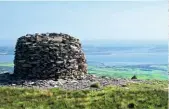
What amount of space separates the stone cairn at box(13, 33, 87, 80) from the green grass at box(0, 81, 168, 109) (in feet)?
17.9

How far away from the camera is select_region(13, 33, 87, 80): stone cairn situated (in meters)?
40.9

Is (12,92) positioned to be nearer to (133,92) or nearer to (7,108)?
(7,108)

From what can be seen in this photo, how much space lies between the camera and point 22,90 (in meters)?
35.2

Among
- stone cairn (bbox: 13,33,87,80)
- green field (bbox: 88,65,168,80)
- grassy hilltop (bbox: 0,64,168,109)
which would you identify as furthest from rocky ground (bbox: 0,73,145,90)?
green field (bbox: 88,65,168,80)

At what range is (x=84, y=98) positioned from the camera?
108 ft

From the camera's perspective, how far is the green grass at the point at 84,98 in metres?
31.3

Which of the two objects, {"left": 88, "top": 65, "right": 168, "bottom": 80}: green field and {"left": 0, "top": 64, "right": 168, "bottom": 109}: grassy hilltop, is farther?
{"left": 88, "top": 65, "right": 168, "bottom": 80}: green field

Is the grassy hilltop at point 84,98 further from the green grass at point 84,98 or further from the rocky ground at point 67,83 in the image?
the rocky ground at point 67,83

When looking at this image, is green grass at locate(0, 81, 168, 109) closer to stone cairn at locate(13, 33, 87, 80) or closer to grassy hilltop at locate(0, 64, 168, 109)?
grassy hilltop at locate(0, 64, 168, 109)

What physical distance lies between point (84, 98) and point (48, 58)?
9150 millimetres

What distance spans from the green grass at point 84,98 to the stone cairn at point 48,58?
5444 millimetres

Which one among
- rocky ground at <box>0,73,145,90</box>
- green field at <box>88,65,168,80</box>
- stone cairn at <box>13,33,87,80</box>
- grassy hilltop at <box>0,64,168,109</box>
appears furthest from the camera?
green field at <box>88,65,168,80</box>

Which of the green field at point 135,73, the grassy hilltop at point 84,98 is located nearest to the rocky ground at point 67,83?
the grassy hilltop at point 84,98

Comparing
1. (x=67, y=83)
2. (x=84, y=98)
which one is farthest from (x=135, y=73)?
(x=84, y=98)
